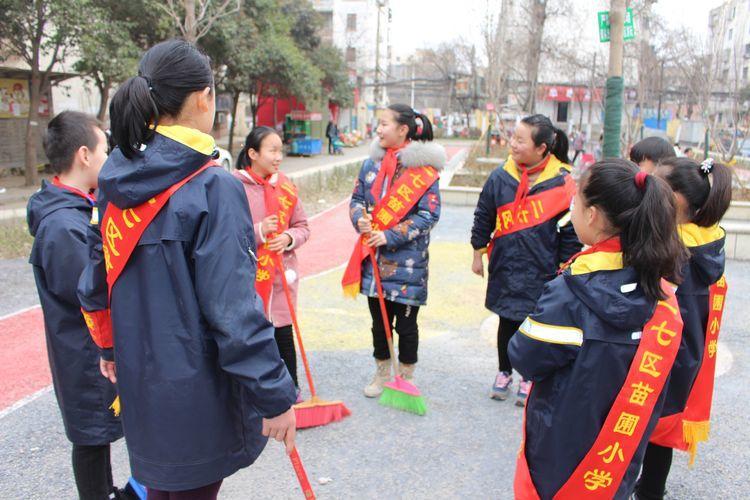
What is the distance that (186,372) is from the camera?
1678 mm

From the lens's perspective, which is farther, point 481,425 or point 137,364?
point 481,425

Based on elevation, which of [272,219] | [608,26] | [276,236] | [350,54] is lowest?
[276,236]

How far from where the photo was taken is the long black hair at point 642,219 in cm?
184

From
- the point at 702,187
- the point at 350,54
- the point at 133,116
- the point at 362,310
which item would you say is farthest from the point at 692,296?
the point at 350,54

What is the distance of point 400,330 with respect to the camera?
3.70 meters

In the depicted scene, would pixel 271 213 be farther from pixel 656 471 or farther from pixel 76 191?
pixel 656 471

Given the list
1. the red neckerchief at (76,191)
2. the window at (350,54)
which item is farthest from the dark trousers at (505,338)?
the window at (350,54)

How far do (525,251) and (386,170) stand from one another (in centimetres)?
96

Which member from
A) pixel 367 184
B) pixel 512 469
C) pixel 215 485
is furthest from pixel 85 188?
pixel 512 469

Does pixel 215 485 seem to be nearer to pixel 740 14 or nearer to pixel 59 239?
pixel 59 239

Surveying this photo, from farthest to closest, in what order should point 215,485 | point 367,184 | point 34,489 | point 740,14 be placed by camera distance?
point 740,14 < point 367,184 < point 34,489 < point 215,485

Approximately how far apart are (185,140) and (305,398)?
2.48 m

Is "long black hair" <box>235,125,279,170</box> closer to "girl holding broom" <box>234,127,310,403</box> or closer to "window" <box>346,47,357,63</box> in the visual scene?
"girl holding broom" <box>234,127,310,403</box>

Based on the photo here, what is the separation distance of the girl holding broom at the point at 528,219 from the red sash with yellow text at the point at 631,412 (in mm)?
1513
